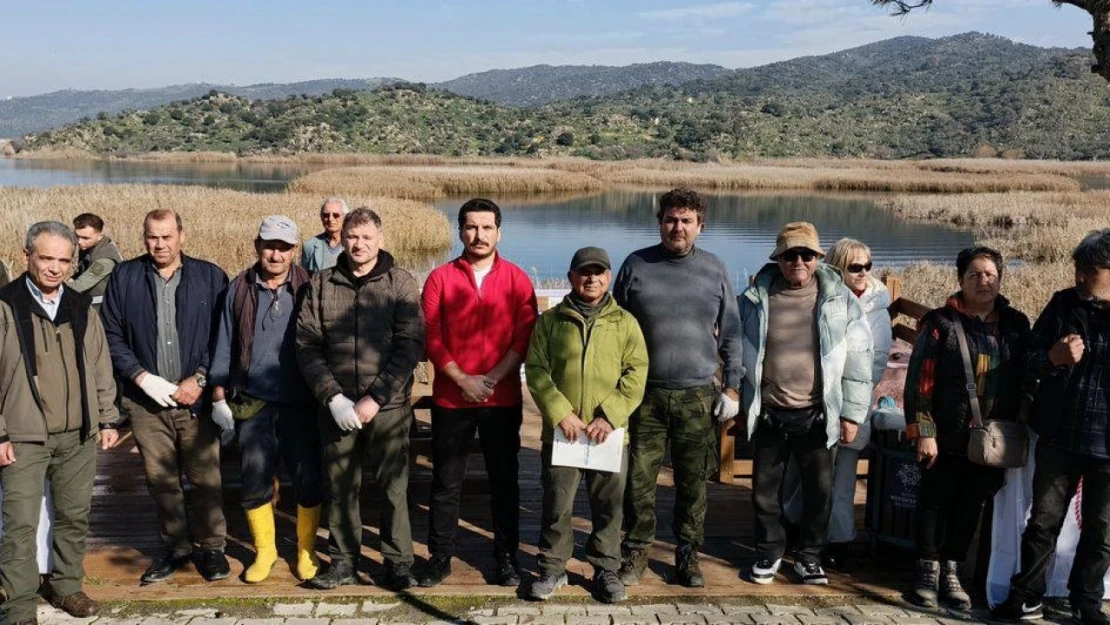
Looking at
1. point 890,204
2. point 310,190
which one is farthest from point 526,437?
point 890,204

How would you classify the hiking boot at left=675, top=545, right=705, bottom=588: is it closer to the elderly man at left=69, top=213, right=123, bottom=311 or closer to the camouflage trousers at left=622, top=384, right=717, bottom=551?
the camouflage trousers at left=622, top=384, right=717, bottom=551

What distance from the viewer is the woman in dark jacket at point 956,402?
3.56m

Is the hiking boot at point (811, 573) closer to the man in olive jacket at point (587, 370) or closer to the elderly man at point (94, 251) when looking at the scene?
the man in olive jacket at point (587, 370)

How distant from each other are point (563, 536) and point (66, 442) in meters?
2.09

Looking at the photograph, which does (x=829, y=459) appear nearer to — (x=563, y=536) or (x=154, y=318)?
(x=563, y=536)

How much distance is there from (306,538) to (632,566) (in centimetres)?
148

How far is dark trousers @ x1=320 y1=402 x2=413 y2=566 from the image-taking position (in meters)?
3.74

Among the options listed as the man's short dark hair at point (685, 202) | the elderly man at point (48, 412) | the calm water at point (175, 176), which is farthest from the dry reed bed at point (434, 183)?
the man's short dark hair at point (685, 202)

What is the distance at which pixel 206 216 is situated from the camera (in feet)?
61.5

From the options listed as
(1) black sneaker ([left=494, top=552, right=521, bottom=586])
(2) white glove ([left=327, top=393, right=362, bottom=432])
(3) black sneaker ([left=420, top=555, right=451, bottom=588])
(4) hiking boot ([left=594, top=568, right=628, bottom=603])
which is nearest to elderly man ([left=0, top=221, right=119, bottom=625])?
(2) white glove ([left=327, top=393, right=362, bottom=432])

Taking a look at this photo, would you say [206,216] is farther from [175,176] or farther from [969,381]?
[175,176]

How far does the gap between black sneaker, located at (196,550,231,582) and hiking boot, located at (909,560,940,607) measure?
10.0ft

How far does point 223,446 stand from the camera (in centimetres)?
468

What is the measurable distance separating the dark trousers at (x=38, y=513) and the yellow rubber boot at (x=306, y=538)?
0.88m
